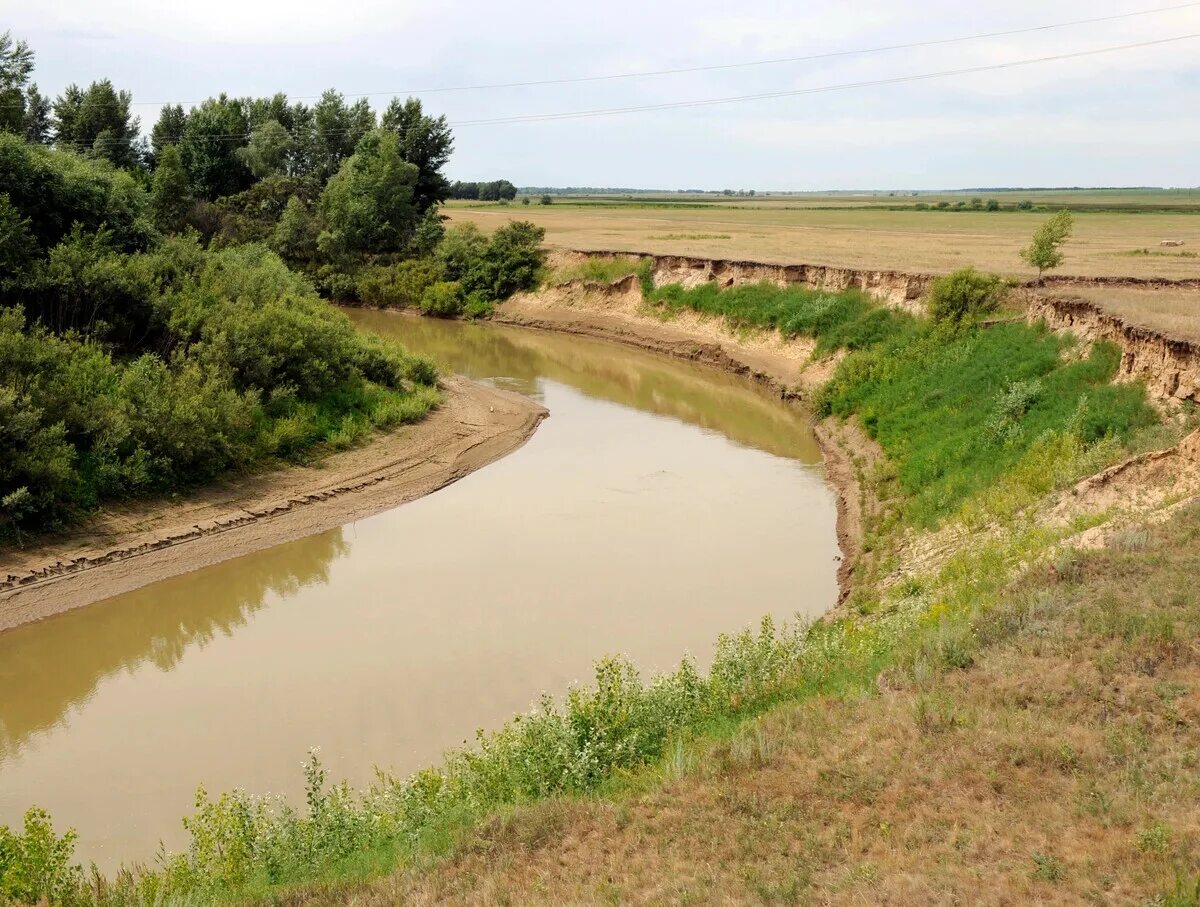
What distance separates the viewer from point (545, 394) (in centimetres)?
3422

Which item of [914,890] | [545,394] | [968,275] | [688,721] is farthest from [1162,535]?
[545,394]

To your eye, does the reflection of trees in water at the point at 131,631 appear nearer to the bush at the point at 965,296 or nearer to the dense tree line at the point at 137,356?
the dense tree line at the point at 137,356

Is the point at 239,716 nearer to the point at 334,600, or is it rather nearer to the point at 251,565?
the point at 334,600

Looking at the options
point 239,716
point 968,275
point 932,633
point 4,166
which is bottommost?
point 239,716

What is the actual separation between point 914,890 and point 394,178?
53403mm

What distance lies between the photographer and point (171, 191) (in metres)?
52.6

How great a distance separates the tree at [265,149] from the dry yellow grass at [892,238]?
1665 cm

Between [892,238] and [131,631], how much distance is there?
2074 inches

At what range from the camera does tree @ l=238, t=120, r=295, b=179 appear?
60.8 metres

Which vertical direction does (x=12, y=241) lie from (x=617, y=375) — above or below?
above

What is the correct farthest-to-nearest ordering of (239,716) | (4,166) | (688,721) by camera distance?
1. (4,166)
2. (239,716)
3. (688,721)

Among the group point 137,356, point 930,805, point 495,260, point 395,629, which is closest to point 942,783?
point 930,805

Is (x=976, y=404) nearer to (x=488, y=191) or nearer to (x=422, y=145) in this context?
(x=422, y=145)

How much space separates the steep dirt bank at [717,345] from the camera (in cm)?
2250
